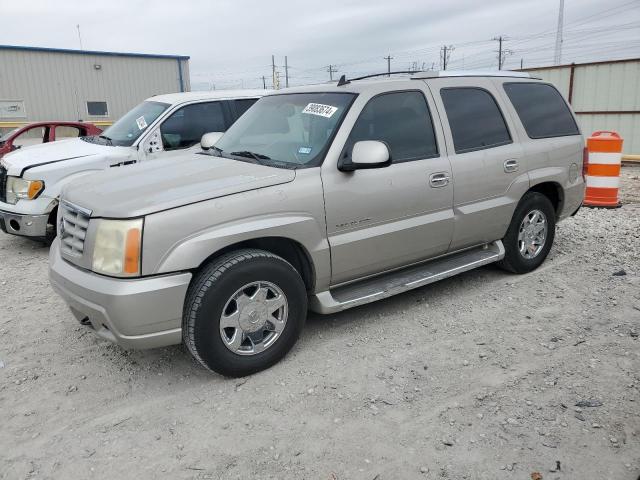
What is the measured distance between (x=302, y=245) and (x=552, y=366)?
1.82 meters

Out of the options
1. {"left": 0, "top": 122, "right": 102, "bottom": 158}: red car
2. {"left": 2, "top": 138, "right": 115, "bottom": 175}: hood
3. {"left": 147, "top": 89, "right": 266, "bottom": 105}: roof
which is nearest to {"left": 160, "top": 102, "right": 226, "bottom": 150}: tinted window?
{"left": 147, "top": 89, "right": 266, "bottom": 105}: roof

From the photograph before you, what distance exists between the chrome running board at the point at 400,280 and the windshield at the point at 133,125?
4.04m

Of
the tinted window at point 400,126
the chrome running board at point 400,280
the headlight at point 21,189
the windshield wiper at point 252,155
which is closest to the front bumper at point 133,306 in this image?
the chrome running board at point 400,280

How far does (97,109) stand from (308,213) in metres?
25.0

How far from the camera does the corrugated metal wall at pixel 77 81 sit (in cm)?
2348

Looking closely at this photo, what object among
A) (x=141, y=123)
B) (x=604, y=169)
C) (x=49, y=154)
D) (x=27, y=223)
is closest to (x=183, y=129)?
(x=141, y=123)

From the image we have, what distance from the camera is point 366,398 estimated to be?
3.22 metres

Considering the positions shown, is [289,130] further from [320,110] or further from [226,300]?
[226,300]

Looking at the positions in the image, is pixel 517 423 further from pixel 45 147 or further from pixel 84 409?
pixel 45 147

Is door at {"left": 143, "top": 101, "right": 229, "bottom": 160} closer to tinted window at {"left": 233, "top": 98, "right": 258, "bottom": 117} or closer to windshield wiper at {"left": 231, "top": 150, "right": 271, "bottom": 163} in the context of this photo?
tinted window at {"left": 233, "top": 98, "right": 258, "bottom": 117}

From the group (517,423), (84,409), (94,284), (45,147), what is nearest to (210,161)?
(94,284)

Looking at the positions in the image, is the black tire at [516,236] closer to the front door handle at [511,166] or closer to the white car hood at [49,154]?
the front door handle at [511,166]

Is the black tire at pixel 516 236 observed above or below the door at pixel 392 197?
below

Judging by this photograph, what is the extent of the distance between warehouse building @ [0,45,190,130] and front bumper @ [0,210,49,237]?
60.9 ft
